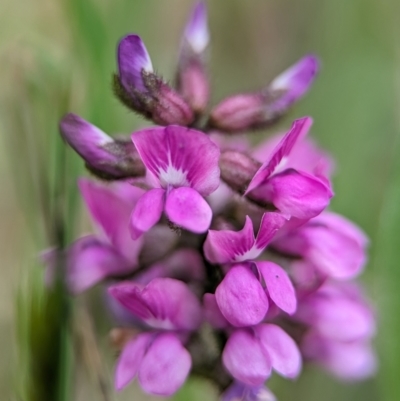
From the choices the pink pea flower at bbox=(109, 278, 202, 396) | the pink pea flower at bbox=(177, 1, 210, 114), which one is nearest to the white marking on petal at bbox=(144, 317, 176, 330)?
the pink pea flower at bbox=(109, 278, 202, 396)

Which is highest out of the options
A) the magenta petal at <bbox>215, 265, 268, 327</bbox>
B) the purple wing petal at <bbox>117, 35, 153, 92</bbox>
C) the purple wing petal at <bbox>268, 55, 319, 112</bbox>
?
the purple wing petal at <bbox>117, 35, 153, 92</bbox>

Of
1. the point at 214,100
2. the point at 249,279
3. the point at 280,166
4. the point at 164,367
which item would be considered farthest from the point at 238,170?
the point at 214,100

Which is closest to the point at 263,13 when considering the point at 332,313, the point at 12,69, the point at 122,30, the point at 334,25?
the point at 334,25

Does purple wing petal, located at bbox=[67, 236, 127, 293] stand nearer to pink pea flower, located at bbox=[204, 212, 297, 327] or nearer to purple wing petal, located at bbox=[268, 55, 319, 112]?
pink pea flower, located at bbox=[204, 212, 297, 327]

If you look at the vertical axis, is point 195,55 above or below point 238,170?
above

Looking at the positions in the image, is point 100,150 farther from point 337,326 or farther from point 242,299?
point 337,326
